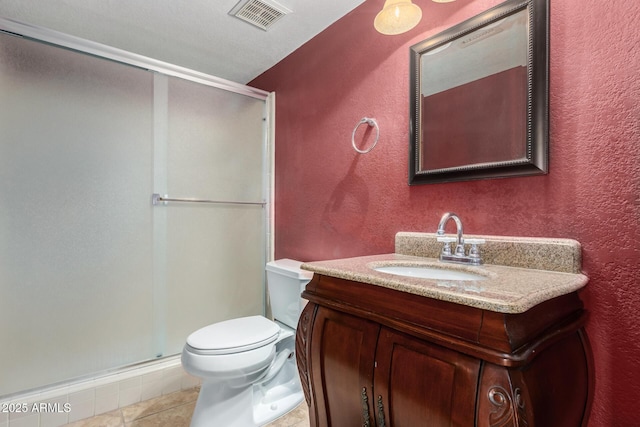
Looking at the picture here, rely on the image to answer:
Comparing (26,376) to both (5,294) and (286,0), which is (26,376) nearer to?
(5,294)

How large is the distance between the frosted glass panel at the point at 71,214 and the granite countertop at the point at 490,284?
135cm

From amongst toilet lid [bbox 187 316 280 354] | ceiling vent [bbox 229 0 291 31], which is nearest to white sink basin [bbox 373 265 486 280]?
toilet lid [bbox 187 316 280 354]

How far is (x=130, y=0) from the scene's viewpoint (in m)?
1.62

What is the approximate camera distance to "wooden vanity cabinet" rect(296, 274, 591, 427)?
61cm

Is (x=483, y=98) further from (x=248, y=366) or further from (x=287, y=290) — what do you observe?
(x=248, y=366)

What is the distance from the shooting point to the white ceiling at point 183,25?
1650 mm

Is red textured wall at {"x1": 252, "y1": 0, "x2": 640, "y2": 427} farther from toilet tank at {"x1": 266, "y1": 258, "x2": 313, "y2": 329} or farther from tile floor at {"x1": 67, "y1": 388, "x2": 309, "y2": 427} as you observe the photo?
tile floor at {"x1": 67, "y1": 388, "x2": 309, "y2": 427}

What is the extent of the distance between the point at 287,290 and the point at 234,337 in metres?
0.38

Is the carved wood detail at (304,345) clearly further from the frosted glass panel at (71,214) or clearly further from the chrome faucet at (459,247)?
the frosted glass panel at (71,214)

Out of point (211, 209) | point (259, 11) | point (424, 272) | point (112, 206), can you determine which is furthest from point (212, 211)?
point (424, 272)

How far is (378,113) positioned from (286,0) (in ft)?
2.49

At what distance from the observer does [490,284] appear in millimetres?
750

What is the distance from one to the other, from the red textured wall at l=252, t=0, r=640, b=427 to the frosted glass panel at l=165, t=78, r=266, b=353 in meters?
0.58

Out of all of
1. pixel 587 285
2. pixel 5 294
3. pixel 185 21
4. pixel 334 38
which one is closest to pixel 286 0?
pixel 334 38
